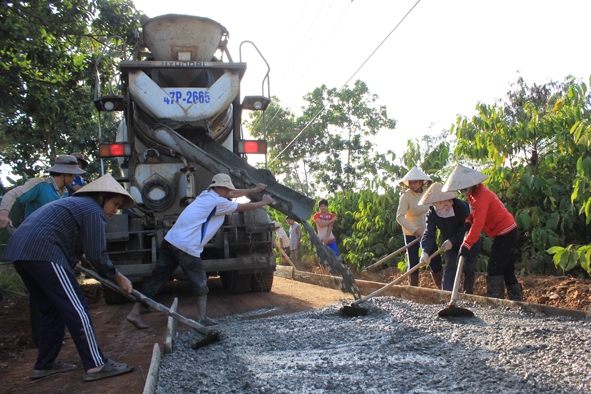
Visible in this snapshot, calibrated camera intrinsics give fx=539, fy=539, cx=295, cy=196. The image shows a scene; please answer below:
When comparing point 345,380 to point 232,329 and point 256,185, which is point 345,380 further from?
point 256,185

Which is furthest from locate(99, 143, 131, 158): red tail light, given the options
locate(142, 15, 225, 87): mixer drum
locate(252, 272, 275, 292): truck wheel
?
locate(252, 272, 275, 292): truck wheel

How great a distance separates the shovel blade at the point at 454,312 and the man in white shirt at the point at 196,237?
2086 millimetres

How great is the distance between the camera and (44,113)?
7664mm

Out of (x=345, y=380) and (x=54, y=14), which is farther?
(x=54, y=14)

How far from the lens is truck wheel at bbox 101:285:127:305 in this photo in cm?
730

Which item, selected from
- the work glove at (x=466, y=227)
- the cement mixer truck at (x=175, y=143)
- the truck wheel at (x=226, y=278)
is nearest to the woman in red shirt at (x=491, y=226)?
the work glove at (x=466, y=227)

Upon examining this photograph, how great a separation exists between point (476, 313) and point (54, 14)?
7310mm

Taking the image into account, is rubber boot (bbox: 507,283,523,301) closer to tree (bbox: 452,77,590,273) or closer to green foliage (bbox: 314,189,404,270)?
tree (bbox: 452,77,590,273)

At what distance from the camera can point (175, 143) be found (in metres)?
6.59

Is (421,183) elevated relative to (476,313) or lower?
elevated

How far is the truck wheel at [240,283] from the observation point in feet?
25.1

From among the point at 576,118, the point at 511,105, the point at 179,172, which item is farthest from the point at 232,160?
the point at 511,105

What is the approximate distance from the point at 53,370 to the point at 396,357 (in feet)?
8.29

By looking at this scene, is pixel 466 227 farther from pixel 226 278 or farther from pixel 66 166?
pixel 66 166
